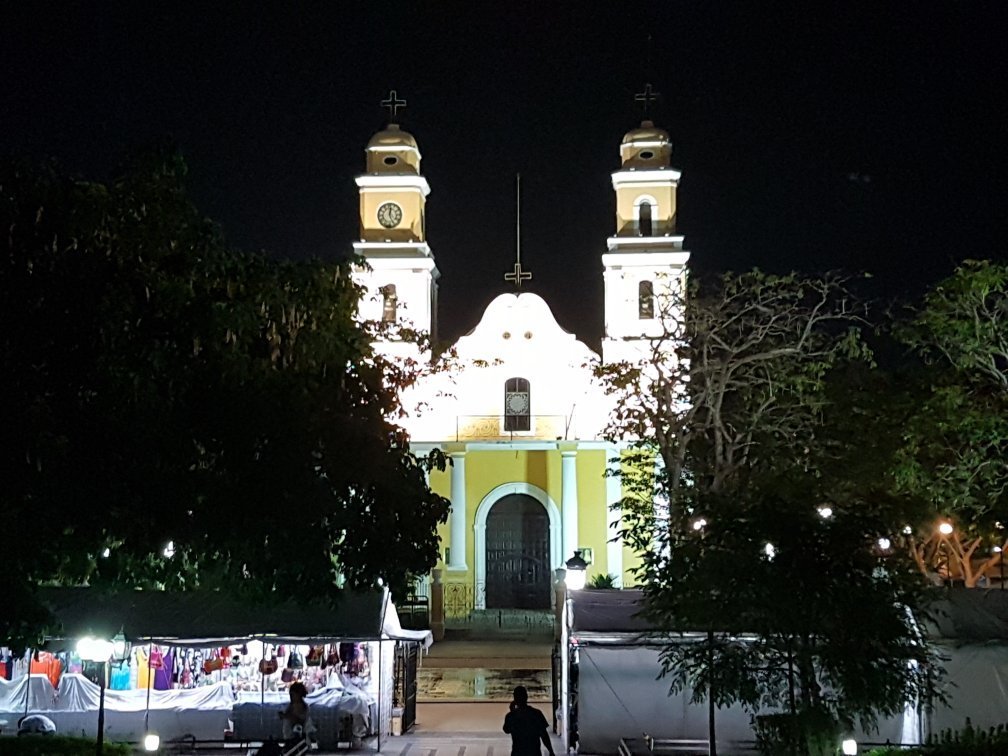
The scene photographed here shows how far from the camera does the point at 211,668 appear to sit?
14.7m

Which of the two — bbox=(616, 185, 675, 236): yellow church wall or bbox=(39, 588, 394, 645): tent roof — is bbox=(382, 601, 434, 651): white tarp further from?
bbox=(616, 185, 675, 236): yellow church wall

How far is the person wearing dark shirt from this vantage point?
9859 mm

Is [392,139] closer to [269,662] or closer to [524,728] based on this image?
[269,662]

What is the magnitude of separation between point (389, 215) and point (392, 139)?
1987 millimetres

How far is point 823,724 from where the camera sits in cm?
895

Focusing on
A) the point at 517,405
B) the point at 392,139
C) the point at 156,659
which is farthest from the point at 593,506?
the point at 156,659

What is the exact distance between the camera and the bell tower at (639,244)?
91.7 feet

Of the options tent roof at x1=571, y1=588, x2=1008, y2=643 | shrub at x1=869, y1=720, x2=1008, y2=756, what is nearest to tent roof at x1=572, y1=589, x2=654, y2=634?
tent roof at x1=571, y1=588, x2=1008, y2=643

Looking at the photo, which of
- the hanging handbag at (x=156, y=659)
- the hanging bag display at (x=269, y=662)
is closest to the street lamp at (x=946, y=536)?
the hanging bag display at (x=269, y=662)

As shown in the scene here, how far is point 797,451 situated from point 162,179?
44.1 feet

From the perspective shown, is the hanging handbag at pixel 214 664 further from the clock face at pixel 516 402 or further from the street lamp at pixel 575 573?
the clock face at pixel 516 402

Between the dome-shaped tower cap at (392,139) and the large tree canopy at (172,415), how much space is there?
17348 mm

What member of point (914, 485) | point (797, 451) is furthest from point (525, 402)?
point (914, 485)

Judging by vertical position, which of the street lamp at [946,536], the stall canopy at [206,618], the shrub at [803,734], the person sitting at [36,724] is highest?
the street lamp at [946,536]
